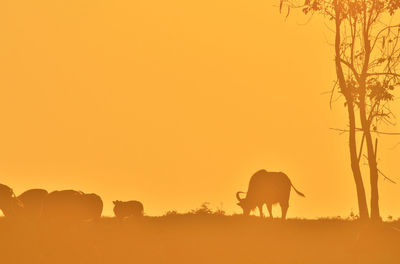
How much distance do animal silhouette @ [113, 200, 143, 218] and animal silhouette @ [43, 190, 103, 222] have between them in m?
1.76

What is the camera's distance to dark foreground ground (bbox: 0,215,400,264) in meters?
28.2

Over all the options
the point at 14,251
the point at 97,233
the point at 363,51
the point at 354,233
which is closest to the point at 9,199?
the point at 97,233

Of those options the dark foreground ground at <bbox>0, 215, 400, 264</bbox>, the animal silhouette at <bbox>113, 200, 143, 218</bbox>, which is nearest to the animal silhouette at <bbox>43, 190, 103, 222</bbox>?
the dark foreground ground at <bbox>0, 215, 400, 264</bbox>

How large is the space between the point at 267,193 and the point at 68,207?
35.1 ft

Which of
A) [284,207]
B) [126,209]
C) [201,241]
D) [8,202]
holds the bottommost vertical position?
[201,241]

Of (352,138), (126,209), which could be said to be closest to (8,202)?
(126,209)

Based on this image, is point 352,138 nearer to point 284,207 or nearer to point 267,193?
point 284,207

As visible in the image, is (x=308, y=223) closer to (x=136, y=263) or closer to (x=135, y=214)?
(x=135, y=214)

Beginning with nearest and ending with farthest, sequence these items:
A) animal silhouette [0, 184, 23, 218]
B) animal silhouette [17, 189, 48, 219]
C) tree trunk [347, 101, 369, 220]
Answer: animal silhouette [0, 184, 23, 218] < animal silhouette [17, 189, 48, 219] < tree trunk [347, 101, 369, 220]

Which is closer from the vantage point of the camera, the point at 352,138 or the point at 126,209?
the point at 126,209

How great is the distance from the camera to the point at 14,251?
2775 cm

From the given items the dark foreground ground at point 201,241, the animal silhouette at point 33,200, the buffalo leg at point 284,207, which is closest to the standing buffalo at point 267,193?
the buffalo leg at point 284,207

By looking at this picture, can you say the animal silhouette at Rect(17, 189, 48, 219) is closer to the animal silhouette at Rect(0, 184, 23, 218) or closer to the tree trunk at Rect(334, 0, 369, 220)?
the animal silhouette at Rect(0, 184, 23, 218)

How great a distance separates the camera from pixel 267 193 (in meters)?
43.9
